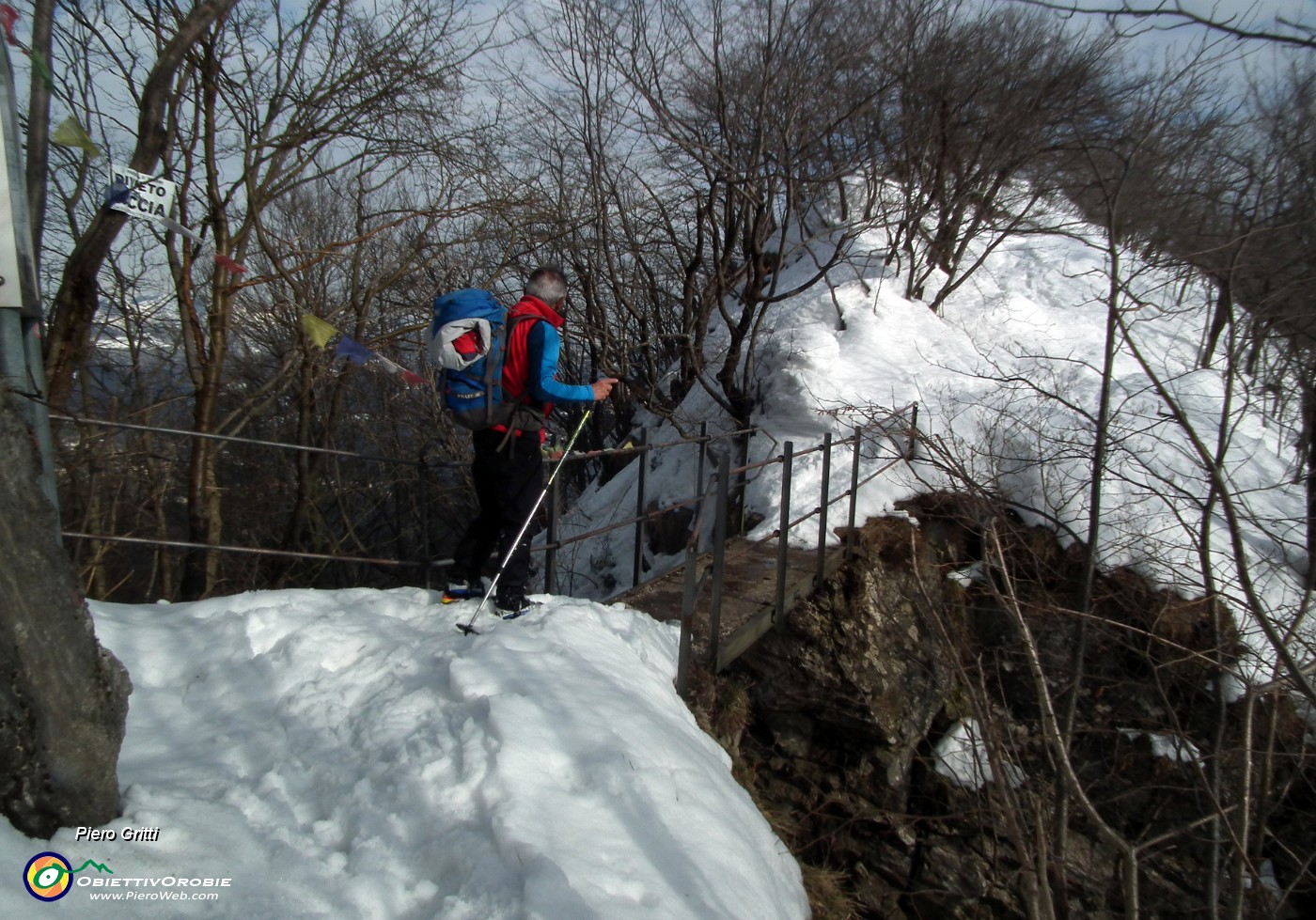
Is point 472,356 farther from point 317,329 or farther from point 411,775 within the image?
point 411,775

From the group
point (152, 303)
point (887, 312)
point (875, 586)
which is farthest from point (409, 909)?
point (152, 303)

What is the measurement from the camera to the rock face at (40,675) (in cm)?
179

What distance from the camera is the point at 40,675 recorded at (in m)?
1.83

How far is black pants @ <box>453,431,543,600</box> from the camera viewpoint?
12.0 ft

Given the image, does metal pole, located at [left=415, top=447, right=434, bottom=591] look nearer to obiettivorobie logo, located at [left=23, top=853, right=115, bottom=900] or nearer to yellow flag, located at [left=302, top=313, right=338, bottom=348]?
yellow flag, located at [left=302, top=313, right=338, bottom=348]

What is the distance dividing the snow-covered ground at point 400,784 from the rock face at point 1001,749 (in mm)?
1546

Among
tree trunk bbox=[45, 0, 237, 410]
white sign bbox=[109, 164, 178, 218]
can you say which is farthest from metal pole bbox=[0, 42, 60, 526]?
tree trunk bbox=[45, 0, 237, 410]

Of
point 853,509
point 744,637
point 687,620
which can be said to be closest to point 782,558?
point 744,637

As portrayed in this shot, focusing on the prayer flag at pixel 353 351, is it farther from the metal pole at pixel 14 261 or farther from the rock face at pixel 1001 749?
the rock face at pixel 1001 749

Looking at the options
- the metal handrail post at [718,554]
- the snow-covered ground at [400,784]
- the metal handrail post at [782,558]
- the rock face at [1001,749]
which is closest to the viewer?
the snow-covered ground at [400,784]

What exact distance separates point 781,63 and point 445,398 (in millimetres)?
6574

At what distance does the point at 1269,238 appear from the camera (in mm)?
8922

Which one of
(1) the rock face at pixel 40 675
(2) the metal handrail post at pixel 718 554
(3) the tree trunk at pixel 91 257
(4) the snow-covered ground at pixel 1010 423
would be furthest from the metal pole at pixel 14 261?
(4) the snow-covered ground at pixel 1010 423

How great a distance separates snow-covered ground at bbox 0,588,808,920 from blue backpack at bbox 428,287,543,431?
0.93 metres
